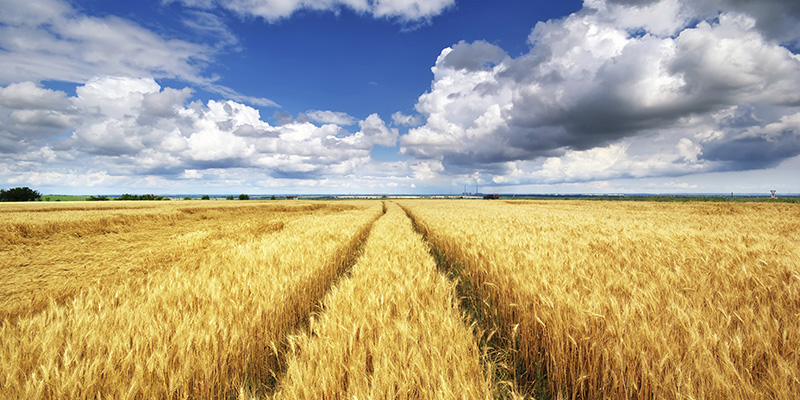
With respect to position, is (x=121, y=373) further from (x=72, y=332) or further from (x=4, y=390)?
(x=72, y=332)

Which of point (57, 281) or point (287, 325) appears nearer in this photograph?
point (287, 325)

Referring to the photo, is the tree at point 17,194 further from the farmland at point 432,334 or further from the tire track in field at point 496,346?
the tire track in field at point 496,346

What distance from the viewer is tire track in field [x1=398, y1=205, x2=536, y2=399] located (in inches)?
88.5

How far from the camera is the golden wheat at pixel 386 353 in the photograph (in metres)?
1.59

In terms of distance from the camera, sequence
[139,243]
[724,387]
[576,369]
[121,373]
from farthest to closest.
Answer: [139,243], [576,369], [121,373], [724,387]

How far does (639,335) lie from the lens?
6.60ft

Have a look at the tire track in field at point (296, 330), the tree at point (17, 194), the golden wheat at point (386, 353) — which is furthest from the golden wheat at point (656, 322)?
the tree at point (17, 194)

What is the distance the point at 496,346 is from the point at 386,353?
1719 mm

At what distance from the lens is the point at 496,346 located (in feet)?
10.2

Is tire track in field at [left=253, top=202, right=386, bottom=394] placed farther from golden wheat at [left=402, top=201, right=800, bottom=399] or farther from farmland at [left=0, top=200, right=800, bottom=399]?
golden wheat at [left=402, top=201, right=800, bottom=399]

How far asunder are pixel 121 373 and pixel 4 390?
52 cm

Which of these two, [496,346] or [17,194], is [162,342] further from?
[17,194]

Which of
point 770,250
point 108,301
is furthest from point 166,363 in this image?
point 770,250

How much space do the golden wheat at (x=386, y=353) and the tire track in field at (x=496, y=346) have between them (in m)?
0.23
